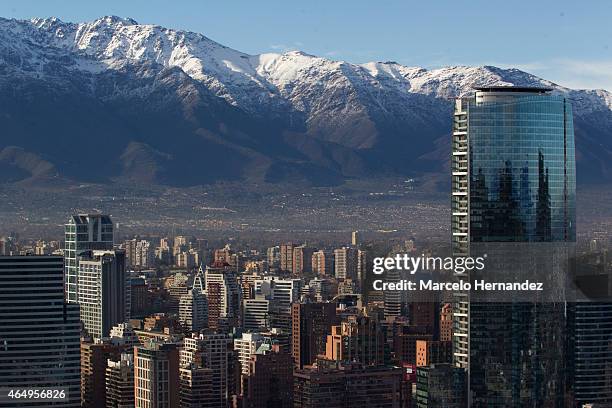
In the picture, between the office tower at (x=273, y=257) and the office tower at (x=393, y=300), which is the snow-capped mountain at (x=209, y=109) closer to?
the office tower at (x=273, y=257)

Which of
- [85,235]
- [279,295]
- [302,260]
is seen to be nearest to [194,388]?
[279,295]

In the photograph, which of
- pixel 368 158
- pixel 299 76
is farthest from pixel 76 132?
pixel 299 76

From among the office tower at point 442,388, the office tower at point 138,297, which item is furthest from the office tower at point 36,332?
the office tower at point 138,297

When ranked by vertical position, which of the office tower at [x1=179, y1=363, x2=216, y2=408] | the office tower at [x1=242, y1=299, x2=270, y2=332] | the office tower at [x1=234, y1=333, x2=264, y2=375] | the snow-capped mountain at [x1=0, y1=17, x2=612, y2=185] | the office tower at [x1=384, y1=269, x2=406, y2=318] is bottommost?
the office tower at [x1=179, y1=363, x2=216, y2=408]

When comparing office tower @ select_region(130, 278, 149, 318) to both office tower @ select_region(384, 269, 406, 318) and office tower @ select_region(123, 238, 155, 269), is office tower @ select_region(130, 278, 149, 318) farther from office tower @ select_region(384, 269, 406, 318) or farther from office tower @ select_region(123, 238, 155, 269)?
office tower @ select_region(384, 269, 406, 318)

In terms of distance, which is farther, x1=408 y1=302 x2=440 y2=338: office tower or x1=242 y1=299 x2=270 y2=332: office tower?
x1=242 y1=299 x2=270 y2=332: office tower

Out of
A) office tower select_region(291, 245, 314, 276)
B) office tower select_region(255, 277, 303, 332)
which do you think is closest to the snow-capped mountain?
office tower select_region(291, 245, 314, 276)
